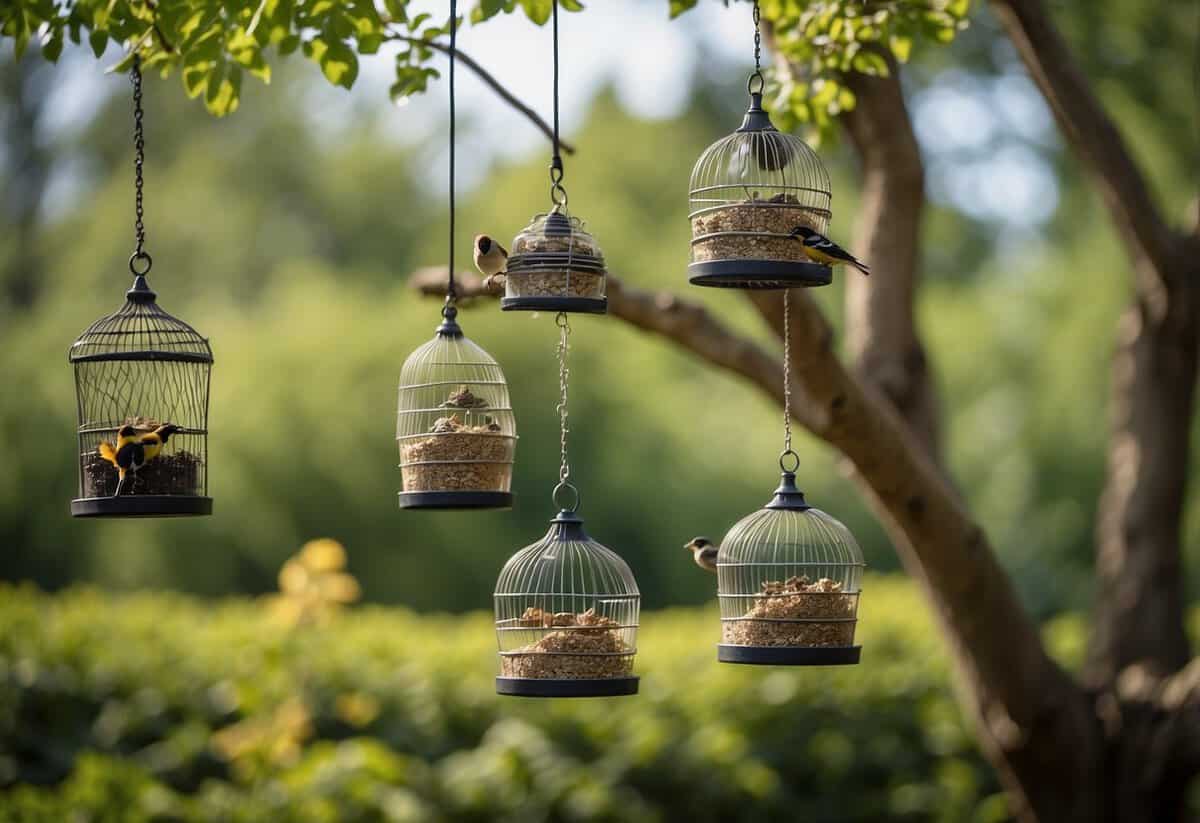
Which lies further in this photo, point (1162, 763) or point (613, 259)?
point (613, 259)

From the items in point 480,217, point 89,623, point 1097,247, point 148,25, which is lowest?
point 89,623

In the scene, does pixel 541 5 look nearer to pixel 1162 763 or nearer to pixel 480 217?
pixel 1162 763

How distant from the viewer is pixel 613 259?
15539 millimetres

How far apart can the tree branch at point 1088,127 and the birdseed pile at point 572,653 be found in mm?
2497

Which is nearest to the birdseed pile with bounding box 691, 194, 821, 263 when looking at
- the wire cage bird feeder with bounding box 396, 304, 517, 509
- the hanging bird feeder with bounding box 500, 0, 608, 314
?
the hanging bird feeder with bounding box 500, 0, 608, 314

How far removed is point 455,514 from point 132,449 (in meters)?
8.09

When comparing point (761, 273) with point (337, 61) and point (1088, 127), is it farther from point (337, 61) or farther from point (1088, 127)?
point (1088, 127)

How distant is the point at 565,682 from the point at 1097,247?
417 inches

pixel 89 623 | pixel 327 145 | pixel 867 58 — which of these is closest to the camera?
pixel 867 58

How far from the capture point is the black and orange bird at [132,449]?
3174mm

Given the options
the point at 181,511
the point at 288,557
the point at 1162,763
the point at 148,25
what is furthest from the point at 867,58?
the point at 288,557

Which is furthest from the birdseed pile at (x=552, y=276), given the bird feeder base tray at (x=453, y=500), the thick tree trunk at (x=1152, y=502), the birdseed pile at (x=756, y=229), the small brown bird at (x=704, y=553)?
the thick tree trunk at (x=1152, y=502)

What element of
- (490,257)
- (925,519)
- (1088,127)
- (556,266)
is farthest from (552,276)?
(1088,127)

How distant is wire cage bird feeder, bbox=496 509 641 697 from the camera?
10.1 ft
